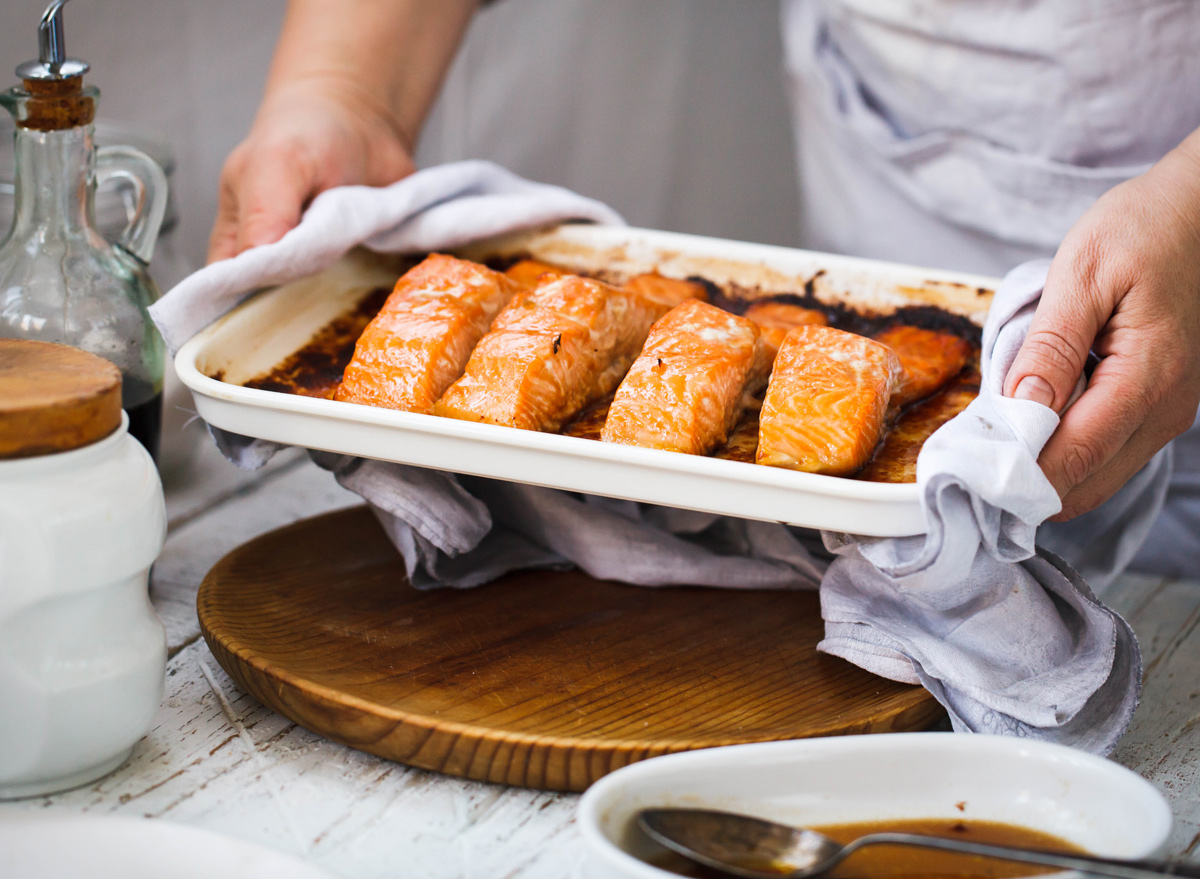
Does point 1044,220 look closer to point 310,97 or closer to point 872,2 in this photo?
point 872,2

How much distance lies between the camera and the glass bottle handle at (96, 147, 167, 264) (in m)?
1.33

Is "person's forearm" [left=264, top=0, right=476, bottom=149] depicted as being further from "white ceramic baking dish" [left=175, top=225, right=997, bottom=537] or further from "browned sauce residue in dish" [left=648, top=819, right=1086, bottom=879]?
"browned sauce residue in dish" [left=648, top=819, right=1086, bottom=879]

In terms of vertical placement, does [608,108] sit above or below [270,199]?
below

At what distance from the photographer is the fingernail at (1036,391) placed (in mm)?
994

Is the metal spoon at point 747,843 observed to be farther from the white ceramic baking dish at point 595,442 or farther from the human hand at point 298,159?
the human hand at point 298,159

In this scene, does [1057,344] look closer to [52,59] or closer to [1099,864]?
[1099,864]

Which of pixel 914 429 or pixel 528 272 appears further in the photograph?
pixel 528 272

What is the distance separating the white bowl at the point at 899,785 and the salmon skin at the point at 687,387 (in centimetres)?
36

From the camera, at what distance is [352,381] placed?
1.21 m

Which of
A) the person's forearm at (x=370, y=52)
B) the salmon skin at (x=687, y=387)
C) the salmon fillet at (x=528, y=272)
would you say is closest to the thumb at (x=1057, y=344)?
the salmon skin at (x=687, y=387)

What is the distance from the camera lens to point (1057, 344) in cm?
102

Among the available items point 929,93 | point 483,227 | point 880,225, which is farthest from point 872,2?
point 483,227

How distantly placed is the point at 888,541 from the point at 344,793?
521 millimetres

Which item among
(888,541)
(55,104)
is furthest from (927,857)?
(55,104)
